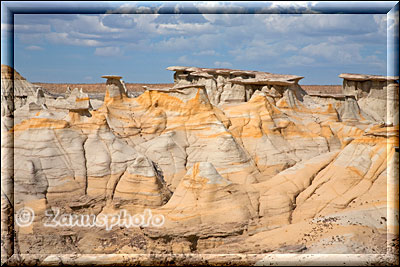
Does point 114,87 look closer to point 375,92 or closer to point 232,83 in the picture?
point 232,83

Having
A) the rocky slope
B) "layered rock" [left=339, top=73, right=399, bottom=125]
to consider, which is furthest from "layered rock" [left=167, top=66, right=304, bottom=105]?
the rocky slope

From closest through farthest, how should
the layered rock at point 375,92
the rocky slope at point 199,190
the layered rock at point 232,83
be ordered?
1. the rocky slope at point 199,190
2. the layered rock at point 232,83
3. the layered rock at point 375,92

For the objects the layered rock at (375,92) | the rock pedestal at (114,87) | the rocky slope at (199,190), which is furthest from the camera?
the layered rock at (375,92)

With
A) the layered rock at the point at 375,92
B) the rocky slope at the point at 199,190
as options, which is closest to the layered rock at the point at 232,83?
the layered rock at the point at 375,92

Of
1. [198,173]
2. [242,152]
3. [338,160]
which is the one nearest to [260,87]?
[242,152]

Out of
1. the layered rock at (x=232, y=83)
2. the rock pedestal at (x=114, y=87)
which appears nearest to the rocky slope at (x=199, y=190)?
the rock pedestal at (x=114, y=87)

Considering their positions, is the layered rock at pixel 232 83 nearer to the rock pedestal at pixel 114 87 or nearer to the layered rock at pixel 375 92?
the layered rock at pixel 375 92

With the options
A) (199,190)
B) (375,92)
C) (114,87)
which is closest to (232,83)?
(114,87)

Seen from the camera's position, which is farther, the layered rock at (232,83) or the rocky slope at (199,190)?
the layered rock at (232,83)

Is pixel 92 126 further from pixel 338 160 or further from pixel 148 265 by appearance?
pixel 338 160

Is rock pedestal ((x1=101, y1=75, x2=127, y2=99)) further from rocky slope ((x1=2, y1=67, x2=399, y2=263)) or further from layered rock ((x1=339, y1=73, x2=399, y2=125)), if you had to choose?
layered rock ((x1=339, y1=73, x2=399, y2=125))

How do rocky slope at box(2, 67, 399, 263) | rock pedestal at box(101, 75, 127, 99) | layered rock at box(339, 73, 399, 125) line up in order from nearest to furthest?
1. rocky slope at box(2, 67, 399, 263)
2. rock pedestal at box(101, 75, 127, 99)
3. layered rock at box(339, 73, 399, 125)

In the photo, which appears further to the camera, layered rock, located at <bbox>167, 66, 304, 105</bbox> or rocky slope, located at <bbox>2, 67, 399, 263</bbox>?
layered rock, located at <bbox>167, 66, 304, 105</bbox>

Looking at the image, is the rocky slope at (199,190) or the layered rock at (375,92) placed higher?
the layered rock at (375,92)
